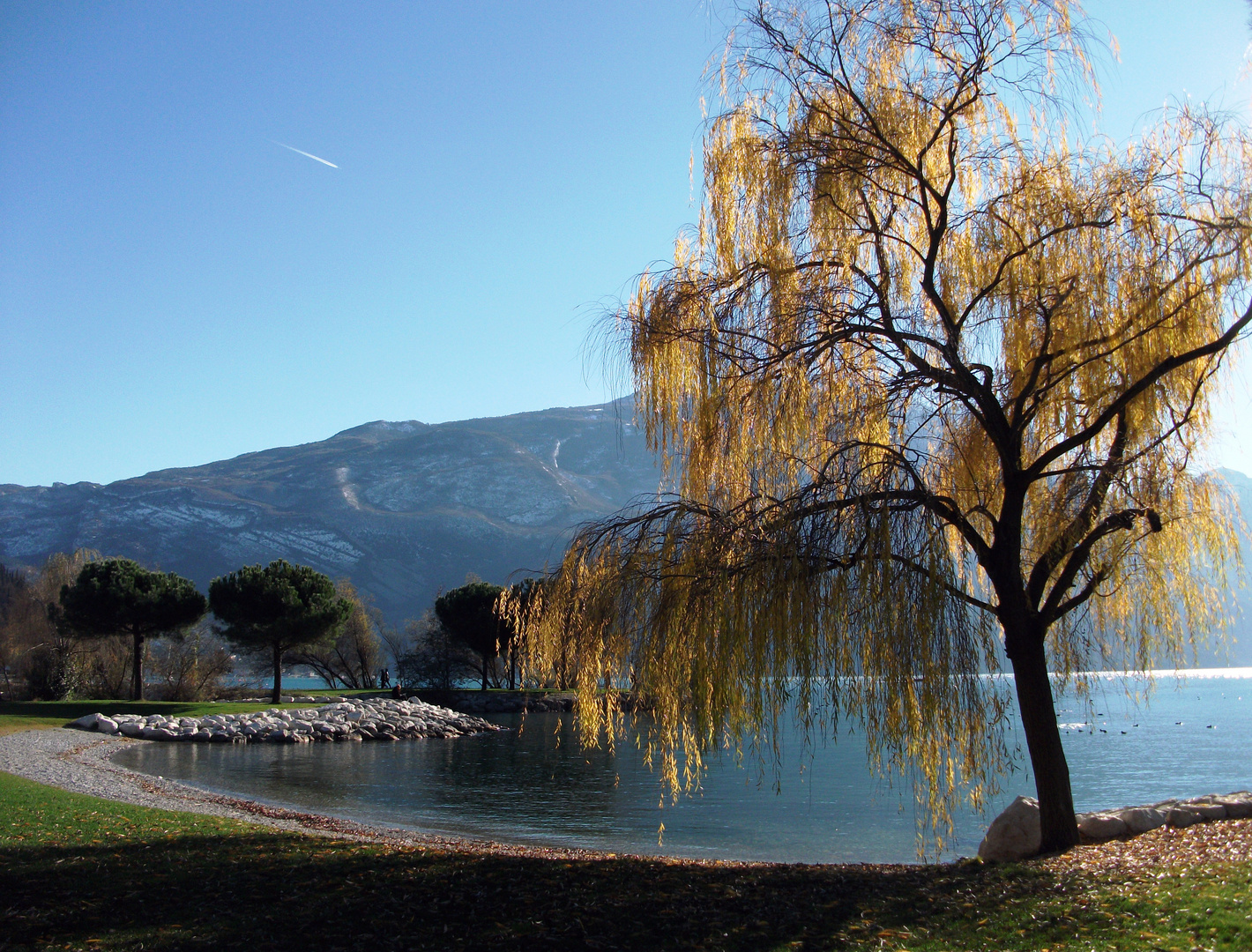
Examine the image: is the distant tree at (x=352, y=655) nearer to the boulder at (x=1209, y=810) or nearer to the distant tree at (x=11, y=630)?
the distant tree at (x=11, y=630)

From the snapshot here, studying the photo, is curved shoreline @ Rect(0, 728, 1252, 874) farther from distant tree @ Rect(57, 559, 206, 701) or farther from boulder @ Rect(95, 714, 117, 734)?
distant tree @ Rect(57, 559, 206, 701)

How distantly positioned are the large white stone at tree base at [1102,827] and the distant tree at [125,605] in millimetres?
40368

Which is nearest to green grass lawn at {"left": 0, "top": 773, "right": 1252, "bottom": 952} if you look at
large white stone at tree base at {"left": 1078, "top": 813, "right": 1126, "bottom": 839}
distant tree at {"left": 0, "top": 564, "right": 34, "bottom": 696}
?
large white stone at tree base at {"left": 1078, "top": 813, "right": 1126, "bottom": 839}

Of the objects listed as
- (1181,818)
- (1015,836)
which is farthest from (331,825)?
(1181,818)

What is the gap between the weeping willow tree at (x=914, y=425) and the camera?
289 inches

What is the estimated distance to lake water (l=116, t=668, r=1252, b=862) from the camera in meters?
16.4

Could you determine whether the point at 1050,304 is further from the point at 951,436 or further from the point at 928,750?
the point at 928,750

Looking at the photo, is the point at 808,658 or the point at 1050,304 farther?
the point at 1050,304

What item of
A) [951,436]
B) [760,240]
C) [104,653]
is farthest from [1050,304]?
[104,653]

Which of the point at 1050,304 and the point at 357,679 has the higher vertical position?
the point at 1050,304

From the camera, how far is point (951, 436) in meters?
8.43

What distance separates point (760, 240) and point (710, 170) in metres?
1.14

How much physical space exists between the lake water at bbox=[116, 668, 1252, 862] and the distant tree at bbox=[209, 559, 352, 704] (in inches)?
435

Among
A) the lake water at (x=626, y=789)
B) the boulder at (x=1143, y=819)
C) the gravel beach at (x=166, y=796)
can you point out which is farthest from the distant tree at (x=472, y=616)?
the boulder at (x=1143, y=819)
